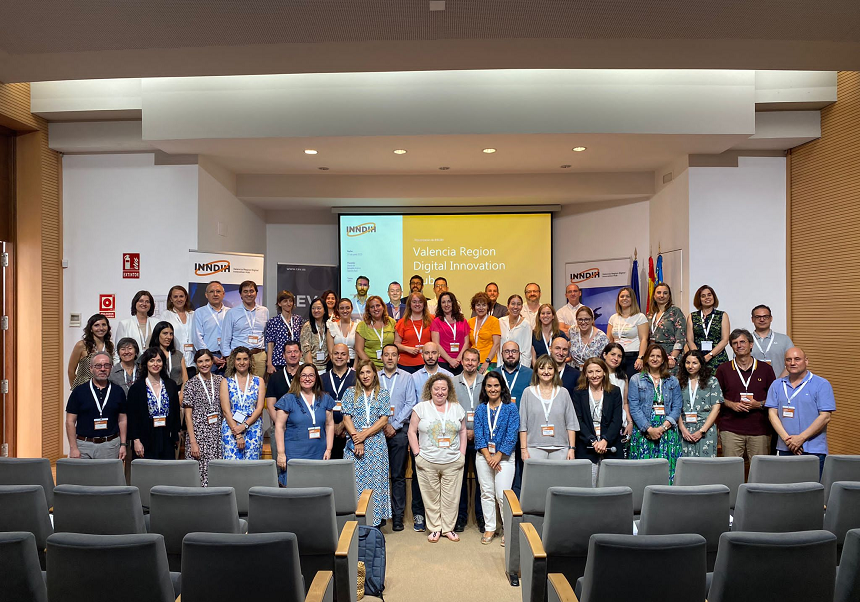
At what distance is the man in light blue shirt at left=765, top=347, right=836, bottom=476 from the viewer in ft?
17.3

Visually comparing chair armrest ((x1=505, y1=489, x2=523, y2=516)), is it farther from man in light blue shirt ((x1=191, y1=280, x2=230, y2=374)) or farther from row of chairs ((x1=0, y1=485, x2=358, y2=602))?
man in light blue shirt ((x1=191, y1=280, x2=230, y2=374))

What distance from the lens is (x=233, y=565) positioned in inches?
102

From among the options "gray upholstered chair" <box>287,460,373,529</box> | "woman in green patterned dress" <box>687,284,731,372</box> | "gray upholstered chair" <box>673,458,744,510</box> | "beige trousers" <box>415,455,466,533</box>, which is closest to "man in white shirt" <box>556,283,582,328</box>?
"woman in green patterned dress" <box>687,284,731,372</box>

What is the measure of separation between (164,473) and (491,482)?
2.60 m

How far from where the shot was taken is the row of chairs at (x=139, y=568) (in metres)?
2.52

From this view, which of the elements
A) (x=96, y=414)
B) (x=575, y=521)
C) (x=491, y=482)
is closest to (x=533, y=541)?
(x=575, y=521)

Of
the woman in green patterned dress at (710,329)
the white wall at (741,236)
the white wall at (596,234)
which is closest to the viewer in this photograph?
the woman in green patterned dress at (710,329)

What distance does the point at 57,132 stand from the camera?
7.73 metres

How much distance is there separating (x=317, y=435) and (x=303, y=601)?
2.67 metres

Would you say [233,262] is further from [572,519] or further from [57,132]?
[572,519]

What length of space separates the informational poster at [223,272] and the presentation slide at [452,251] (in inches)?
90.5

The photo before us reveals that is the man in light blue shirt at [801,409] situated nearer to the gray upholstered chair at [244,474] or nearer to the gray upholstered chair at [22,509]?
the gray upholstered chair at [244,474]

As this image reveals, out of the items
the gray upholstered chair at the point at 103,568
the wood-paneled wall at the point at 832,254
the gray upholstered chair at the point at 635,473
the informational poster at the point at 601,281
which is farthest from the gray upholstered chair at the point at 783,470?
the informational poster at the point at 601,281

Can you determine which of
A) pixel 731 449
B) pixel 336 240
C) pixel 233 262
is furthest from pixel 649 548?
pixel 336 240
